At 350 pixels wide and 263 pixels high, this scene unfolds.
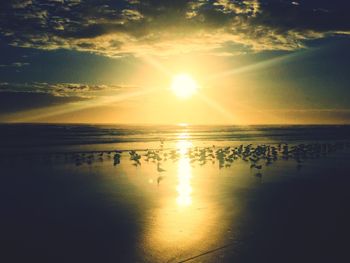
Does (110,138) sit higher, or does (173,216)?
(110,138)

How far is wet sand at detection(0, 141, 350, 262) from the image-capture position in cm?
1048

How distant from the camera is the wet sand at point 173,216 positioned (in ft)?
34.4

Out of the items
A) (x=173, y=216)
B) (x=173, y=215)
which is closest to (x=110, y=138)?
(x=173, y=215)

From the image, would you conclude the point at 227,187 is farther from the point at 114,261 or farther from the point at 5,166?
the point at 5,166

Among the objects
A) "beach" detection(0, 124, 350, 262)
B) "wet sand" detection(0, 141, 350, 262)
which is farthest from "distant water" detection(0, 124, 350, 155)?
"wet sand" detection(0, 141, 350, 262)

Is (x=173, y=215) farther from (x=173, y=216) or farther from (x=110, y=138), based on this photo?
(x=110, y=138)

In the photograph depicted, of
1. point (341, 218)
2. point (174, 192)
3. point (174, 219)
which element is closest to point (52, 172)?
point (174, 192)

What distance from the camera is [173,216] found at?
46.9 ft

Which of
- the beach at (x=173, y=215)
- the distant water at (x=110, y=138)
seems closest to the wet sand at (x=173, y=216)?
the beach at (x=173, y=215)

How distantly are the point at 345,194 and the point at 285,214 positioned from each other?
237 inches

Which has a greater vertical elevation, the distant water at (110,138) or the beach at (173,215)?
the distant water at (110,138)

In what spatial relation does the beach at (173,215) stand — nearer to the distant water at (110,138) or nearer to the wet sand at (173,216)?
the wet sand at (173,216)

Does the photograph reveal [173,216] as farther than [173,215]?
No

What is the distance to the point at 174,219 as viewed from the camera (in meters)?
13.9
